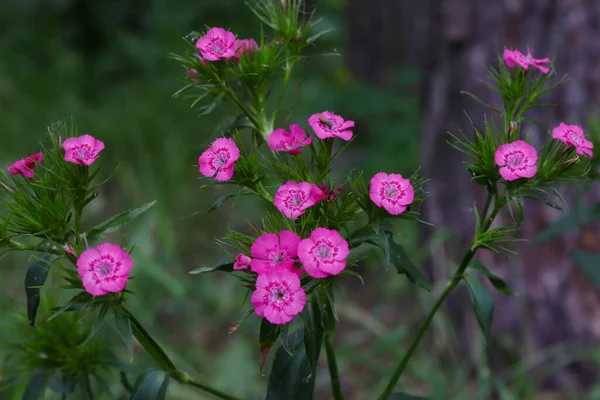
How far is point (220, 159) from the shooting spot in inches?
38.5

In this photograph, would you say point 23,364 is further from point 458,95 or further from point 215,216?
point 215,216

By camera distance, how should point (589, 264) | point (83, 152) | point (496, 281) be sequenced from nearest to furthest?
point (83, 152) → point (496, 281) → point (589, 264)

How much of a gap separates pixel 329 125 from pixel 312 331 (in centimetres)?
31

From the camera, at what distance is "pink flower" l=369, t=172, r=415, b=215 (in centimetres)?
93

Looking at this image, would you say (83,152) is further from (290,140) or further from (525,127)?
(525,127)

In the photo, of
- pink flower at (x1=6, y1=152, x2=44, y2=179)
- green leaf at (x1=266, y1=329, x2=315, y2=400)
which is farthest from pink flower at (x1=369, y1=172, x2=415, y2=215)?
pink flower at (x1=6, y1=152, x2=44, y2=179)

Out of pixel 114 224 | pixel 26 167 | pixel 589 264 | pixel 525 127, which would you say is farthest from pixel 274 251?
→ pixel 525 127

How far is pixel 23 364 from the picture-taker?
1.25m

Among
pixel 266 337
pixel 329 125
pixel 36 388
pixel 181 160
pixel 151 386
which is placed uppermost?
pixel 329 125

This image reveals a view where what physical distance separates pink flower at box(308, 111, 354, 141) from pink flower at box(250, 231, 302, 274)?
0.17 meters

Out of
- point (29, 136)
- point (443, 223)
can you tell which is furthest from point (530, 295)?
point (29, 136)

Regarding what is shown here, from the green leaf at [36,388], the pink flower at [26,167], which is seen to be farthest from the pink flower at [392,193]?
the green leaf at [36,388]

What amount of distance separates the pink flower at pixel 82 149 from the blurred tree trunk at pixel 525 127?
1409 millimetres

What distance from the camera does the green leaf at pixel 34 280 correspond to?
993 millimetres
